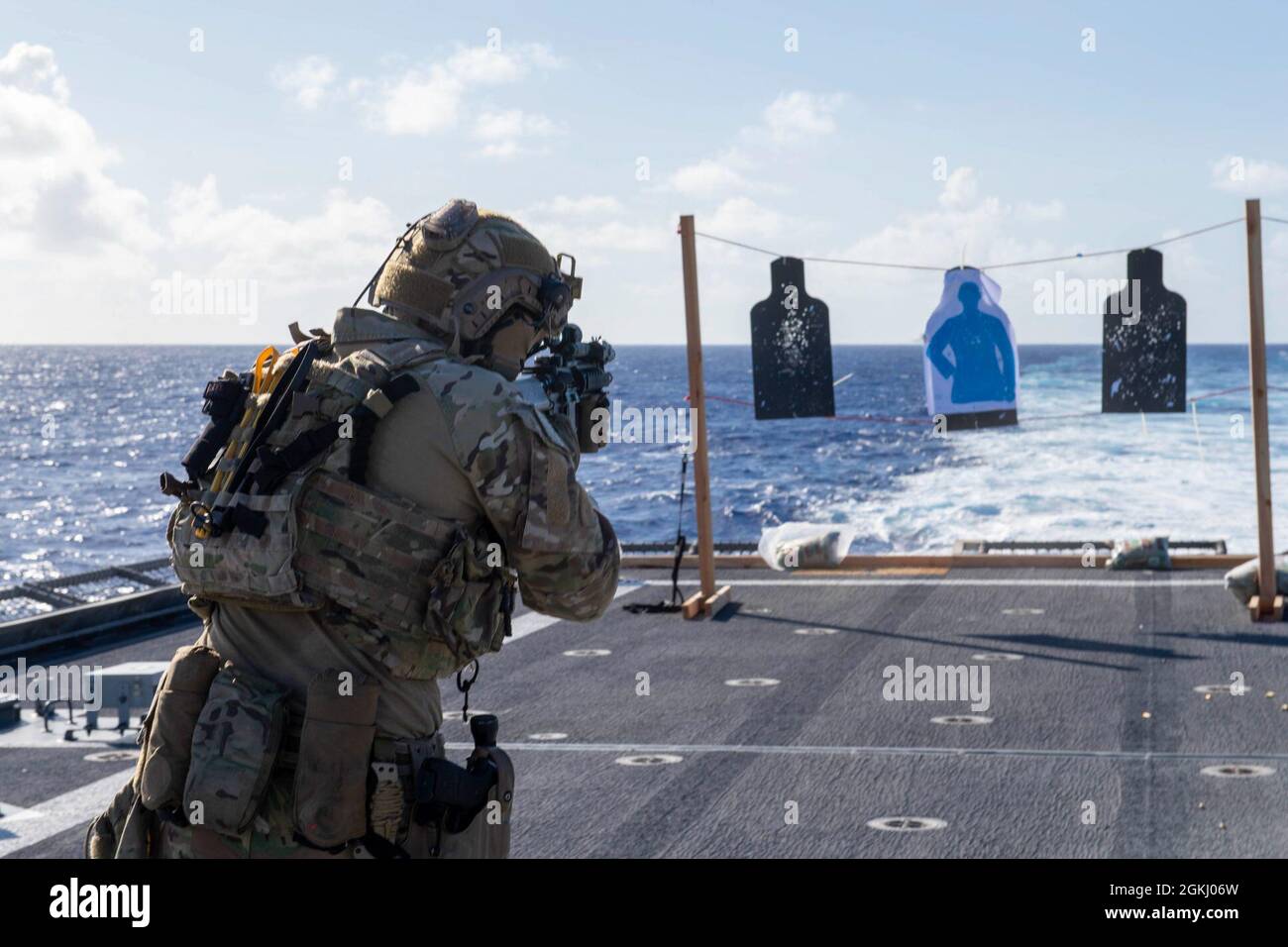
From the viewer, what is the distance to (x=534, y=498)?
3.14 m

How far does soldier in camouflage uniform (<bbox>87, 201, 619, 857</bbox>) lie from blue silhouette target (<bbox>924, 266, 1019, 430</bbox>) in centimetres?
985

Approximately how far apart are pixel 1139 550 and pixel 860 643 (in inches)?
146

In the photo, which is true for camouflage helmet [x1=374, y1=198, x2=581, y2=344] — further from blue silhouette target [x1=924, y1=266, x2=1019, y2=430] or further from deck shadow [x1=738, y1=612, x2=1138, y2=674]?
blue silhouette target [x1=924, y1=266, x2=1019, y2=430]

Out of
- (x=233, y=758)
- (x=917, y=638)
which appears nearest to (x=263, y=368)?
(x=233, y=758)

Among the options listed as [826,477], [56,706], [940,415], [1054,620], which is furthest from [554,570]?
[826,477]

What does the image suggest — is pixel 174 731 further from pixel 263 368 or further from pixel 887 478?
pixel 887 478

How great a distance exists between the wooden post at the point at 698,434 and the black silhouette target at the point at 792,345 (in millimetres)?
1226

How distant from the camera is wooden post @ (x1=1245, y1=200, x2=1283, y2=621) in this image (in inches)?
400

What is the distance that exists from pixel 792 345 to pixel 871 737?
228 inches

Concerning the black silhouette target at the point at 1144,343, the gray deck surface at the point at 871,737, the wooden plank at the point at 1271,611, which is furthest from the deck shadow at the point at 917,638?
the black silhouette target at the point at 1144,343

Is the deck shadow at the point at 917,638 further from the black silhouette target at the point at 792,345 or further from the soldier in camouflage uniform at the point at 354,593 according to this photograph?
the soldier in camouflage uniform at the point at 354,593

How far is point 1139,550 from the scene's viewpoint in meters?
12.3

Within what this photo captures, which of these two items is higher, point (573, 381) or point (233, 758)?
point (573, 381)
